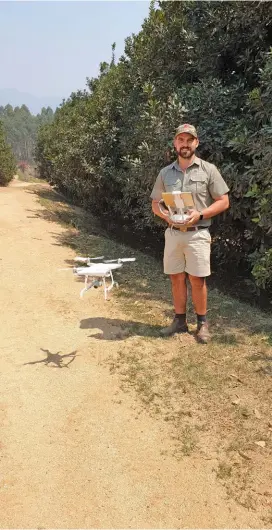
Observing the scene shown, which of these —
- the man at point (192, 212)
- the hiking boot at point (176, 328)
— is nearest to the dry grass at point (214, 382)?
the hiking boot at point (176, 328)

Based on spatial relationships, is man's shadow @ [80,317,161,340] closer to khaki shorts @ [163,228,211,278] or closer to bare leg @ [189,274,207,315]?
bare leg @ [189,274,207,315]

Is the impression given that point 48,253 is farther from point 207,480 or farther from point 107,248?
point 207,480

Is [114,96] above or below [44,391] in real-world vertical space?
above

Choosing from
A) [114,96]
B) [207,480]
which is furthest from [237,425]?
[114,96]

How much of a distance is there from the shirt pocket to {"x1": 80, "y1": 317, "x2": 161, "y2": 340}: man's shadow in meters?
2.02

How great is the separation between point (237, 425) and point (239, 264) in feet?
18.2

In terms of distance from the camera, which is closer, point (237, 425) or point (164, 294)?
point (237, 425)

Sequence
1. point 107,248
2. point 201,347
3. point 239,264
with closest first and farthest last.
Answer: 1. point 201,347
2. point 239,264
3. point 107,248

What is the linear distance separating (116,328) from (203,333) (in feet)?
4.06

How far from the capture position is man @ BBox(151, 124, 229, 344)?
4.79 metres

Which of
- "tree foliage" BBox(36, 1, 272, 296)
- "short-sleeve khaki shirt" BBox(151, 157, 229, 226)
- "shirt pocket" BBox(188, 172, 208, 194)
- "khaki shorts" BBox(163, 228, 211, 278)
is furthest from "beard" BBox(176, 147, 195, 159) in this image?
"tree foliage" BBox(36, 1, 272, 296)

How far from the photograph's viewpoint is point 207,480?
334cm

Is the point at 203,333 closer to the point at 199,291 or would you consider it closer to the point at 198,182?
the point at 199,291

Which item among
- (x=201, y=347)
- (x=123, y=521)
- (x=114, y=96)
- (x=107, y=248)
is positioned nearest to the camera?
(x=123, y=521)
